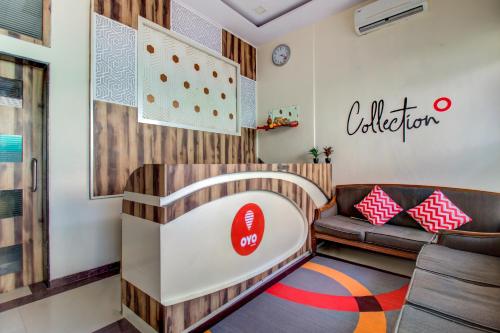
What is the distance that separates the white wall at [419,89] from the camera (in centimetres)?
260

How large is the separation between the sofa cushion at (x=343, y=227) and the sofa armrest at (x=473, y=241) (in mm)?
715

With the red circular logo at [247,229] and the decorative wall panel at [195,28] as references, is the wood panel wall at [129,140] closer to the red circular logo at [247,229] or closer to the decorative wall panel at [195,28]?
the decorative wall panel at [195,28]

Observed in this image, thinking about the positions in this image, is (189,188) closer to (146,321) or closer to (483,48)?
(146,321)

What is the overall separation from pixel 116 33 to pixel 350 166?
11.7 ft

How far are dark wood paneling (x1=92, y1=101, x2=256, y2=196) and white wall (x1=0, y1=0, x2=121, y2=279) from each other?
12 centimetres

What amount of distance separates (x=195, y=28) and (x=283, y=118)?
200 centimetres

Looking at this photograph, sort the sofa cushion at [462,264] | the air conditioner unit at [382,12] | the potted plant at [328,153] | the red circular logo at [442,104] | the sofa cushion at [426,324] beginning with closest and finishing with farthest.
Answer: the sofa cushion at [426,324], the sofa cushion at [462,264], the red circular logo at [442,104], the air conditioner unit at [382,12], the potted plant at [328,153]

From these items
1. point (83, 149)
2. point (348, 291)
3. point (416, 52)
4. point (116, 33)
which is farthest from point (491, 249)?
point (116, 33)

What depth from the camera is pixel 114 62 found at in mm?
2637

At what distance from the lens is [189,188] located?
1.55m

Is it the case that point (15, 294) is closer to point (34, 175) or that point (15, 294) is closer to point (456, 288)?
point (34, 175)

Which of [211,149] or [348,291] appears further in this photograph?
[211,149]

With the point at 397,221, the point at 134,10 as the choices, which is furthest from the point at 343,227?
the point at 134,10

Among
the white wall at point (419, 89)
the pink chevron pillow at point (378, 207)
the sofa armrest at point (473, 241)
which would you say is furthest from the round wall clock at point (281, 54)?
the sofa armrest at point (473, 241)
